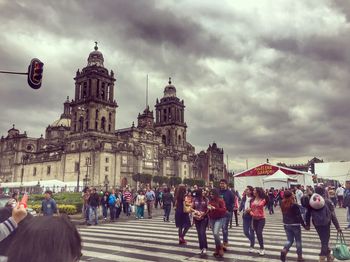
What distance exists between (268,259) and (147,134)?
73.7 metres

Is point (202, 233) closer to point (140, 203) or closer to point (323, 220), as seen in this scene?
point (323, 220)

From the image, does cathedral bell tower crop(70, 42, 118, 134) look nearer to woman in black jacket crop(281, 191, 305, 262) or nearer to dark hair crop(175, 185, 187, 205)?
dark hair crop(175, 185, 187, 205)

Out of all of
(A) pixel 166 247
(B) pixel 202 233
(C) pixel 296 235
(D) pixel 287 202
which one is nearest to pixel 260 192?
(D) pixel 287 202

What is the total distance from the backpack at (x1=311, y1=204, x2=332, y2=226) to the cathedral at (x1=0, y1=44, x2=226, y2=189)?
49.2 meters

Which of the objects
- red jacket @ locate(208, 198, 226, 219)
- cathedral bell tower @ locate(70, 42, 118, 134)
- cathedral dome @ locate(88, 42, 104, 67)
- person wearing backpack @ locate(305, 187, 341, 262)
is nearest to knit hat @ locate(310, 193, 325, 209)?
person wearing backpack @ locate(305, 187, 341, 262)

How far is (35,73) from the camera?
12203 millimetres

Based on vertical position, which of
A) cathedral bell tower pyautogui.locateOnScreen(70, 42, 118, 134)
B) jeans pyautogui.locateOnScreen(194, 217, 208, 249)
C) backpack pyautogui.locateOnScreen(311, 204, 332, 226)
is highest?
cathedral bell tower pyautogui.locateOnScreen(70, 42, 118, 134)

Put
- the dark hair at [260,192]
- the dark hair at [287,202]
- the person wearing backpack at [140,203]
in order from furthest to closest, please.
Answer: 1. the person wearing backpack at [140,203]
2. the dark hair at [260,192]
3. the dark hair at [287,202]

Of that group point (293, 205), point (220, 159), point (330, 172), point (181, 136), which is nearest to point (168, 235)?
point (293, 205)

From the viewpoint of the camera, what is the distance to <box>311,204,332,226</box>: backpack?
7.47 m

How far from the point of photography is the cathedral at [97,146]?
6838 centimetres

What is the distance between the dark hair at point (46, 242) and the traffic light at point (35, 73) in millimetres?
11447

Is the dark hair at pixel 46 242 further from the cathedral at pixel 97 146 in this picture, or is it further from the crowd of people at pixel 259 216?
the cathedral at pixel 97 146

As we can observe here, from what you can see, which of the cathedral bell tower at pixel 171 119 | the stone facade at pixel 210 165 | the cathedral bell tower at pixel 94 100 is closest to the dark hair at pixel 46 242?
the cathedral bell tower at pixel 94 100
